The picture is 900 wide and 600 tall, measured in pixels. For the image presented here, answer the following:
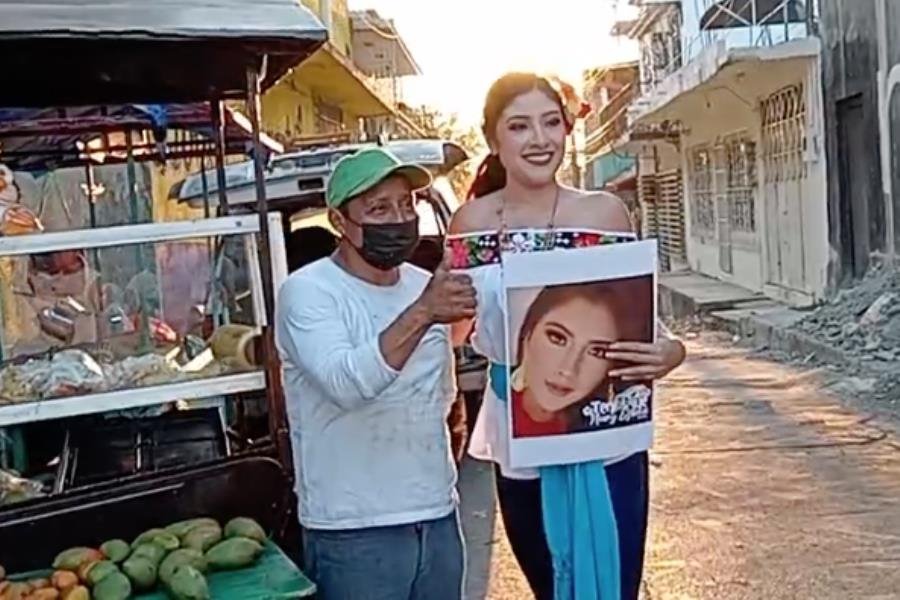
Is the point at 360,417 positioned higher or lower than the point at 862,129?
lower

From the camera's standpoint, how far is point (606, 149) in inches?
1597

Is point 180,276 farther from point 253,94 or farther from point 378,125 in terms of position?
point 378,125

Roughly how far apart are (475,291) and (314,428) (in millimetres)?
499

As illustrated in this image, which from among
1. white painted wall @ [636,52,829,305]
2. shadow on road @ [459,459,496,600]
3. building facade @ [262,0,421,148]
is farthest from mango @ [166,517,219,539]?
white painted wall @ [636,52,829,305]

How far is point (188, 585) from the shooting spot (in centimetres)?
311

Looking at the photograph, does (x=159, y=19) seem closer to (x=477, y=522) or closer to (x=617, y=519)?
(x=617, y=519)

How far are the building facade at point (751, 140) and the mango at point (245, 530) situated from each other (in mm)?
13452

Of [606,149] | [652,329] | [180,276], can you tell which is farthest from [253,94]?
[606,149]

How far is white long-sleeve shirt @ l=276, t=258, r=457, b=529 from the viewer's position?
282 centimetres

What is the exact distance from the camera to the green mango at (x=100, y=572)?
3217mm

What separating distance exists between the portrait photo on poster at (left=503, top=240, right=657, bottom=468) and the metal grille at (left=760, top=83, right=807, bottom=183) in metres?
14.6

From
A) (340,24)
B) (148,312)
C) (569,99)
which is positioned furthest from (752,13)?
(569,99)

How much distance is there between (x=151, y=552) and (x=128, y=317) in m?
1.02

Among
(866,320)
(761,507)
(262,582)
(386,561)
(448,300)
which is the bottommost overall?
(761,507)
